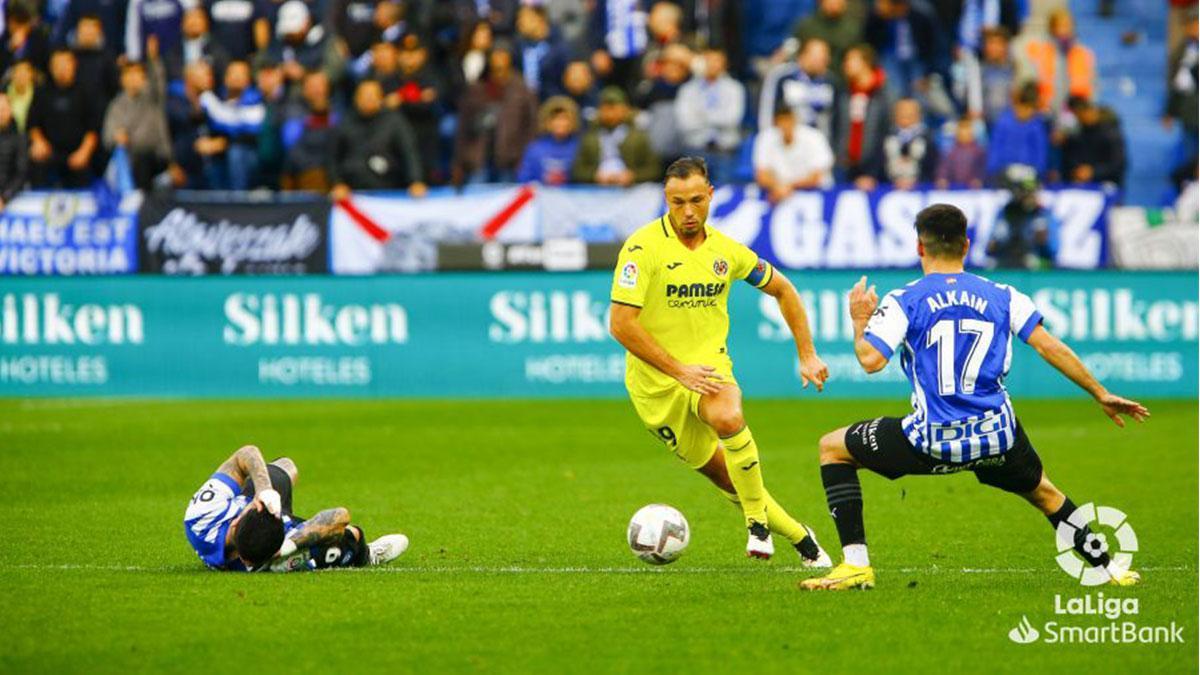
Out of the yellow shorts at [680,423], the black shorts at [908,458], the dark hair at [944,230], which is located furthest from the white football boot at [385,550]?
the dark hair at [944,230]

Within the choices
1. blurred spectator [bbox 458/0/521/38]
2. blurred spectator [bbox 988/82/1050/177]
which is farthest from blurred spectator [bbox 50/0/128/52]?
blurred spectator [bbox 988/82/1050/177]

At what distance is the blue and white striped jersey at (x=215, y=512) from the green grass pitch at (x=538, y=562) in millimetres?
223

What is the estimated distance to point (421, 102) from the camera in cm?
2270

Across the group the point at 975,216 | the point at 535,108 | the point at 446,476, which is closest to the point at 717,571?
the point at 446,476

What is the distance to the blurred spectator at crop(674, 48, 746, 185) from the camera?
22.1 m

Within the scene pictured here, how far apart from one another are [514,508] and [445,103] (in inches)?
458

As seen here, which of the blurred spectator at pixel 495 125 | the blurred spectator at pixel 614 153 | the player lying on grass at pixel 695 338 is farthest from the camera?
the blurred spectator at pixel 495 125

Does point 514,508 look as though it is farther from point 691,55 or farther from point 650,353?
point 691,55

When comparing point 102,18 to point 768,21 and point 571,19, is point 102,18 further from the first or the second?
point 768,21

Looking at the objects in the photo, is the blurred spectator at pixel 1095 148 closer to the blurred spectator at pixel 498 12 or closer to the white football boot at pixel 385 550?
the blurred spectator at pixel 498 12

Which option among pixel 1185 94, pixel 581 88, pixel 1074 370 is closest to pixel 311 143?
pixel 581 88

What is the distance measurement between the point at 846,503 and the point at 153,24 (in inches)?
694

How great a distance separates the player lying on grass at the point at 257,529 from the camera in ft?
30.8

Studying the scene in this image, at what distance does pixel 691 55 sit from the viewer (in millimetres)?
23125
